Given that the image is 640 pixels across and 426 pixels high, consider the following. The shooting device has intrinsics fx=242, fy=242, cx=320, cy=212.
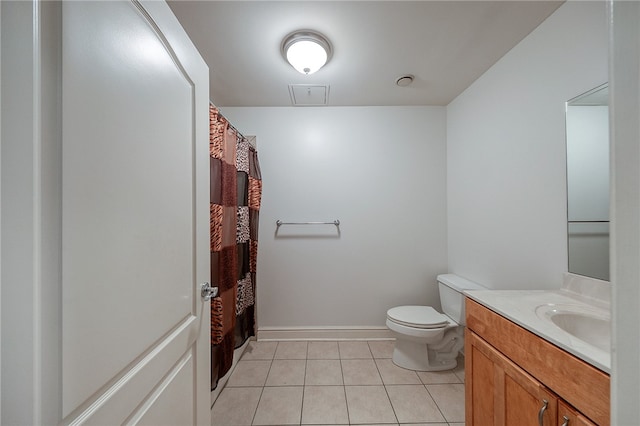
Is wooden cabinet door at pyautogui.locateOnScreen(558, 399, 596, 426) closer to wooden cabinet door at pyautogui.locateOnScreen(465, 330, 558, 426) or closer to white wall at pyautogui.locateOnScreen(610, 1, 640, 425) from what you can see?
wooden cabinet door at pyautogui.locateOnScreen(465, 330, 558, 426)

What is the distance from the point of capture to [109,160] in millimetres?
531

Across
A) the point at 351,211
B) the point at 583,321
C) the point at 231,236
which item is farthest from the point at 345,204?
the point at 583,321

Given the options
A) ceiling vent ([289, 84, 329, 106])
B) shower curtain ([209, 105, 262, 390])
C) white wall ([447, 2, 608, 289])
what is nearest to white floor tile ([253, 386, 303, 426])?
shower curtain ([209, 105, 262, 390])

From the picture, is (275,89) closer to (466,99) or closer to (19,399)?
(466,99)

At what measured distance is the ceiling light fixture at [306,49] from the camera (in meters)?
1.45

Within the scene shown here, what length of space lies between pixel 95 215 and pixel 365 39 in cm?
163

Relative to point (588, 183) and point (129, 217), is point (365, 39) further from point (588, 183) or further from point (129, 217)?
point (129, 217)

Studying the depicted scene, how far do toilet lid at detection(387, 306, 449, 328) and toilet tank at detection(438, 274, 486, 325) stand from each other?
89 millimetres

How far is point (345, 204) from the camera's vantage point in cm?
236

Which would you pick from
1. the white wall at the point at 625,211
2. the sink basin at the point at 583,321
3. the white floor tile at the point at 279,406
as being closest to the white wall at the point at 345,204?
the white floor tile at the point at 279,406

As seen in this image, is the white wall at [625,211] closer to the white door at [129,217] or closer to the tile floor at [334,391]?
the white door at [129,217]

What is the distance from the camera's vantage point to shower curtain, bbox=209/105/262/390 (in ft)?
4.60

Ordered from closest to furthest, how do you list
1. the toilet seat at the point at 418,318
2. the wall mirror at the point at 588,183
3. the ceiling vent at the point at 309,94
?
1. the wall mirror at the point at 588,183
2. the toilet seat at the point at 418,318
3. the ceiling vent at the point at 309,94

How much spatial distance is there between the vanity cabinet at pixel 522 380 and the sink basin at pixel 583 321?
0.16 m
